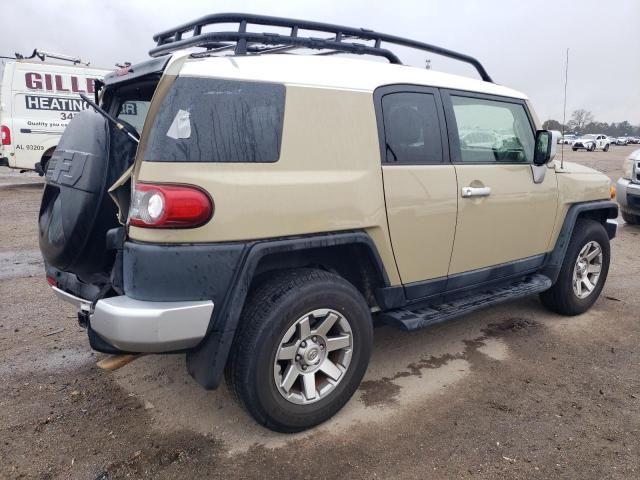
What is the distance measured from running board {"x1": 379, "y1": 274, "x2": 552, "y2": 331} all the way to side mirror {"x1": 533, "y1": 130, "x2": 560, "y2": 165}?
953mm

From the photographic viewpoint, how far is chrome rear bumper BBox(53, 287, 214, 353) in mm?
2242

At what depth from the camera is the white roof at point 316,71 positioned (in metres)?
2.43

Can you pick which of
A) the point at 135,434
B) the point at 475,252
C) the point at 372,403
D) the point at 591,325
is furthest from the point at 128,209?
the point at 591,325

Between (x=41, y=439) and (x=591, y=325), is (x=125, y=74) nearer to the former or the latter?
(x=41, y=439)

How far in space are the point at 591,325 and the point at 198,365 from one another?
3.49 m

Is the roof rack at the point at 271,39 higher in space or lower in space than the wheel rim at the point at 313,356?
higher

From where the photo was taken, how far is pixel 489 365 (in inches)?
142

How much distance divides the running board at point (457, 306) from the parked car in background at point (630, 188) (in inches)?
205

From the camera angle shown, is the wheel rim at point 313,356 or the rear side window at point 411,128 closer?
the wheel rim at point 313,356

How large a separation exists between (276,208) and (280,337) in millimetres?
647

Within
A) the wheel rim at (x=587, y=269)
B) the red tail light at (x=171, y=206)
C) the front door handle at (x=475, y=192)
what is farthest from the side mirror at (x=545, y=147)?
the red tail light at (x=171, y=206)

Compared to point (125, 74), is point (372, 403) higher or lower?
lower

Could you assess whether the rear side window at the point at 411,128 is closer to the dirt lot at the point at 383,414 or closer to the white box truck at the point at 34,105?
the dirt lot at the point at 383,414

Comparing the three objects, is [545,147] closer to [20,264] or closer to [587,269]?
[587,269]
